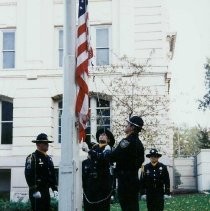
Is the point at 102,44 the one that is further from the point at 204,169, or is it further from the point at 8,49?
the point at 204,169

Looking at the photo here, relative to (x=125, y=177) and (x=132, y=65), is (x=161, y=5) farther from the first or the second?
(x=125, y=177)

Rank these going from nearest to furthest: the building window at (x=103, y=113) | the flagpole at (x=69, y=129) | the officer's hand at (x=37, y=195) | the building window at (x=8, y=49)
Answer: the flagpole at (x=69, y=129), the officer's hand at (x=37, y=195), the building window at (x=103, y=113), the building window at (x=8, y=49)

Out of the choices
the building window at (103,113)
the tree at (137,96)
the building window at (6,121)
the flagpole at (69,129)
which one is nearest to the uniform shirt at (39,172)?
the flagpole at (69,129)

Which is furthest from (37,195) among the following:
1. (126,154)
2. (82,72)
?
(82,72)

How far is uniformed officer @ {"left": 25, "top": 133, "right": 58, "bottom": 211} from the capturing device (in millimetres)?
9250

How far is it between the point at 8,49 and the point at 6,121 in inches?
143

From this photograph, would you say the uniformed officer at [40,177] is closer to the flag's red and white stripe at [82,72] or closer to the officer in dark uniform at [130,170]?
the officer in dark uniform at [130,170]

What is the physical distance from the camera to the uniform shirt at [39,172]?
926 centimetres

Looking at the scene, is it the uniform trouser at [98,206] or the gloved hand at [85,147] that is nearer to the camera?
the gloved hand at [85,147]

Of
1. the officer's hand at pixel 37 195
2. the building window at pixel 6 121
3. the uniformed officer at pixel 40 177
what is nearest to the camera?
the officer's hand at pixel 37 195

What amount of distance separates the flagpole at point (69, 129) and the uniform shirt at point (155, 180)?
14.9 ft

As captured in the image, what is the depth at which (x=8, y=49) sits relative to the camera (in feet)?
83.1

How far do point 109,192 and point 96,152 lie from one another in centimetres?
97

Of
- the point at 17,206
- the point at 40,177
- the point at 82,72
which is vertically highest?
the point at 82,72
